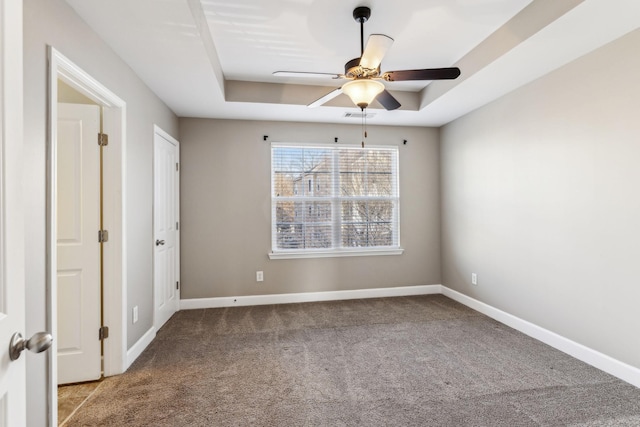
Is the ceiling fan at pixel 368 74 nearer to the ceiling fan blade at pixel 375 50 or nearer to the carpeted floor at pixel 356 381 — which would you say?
the ceiling fan blade at pixel 375 50

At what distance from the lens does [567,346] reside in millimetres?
2664

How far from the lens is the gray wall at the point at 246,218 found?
3949 millimetres

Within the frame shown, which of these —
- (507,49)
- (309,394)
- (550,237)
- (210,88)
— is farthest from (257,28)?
(550,237)

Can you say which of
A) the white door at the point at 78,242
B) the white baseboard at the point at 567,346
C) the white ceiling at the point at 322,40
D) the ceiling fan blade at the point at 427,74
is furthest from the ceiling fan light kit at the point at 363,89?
the white baseboard at the point at 567,346

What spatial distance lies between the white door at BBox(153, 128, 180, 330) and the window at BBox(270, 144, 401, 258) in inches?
46.6

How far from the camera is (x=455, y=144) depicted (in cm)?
415

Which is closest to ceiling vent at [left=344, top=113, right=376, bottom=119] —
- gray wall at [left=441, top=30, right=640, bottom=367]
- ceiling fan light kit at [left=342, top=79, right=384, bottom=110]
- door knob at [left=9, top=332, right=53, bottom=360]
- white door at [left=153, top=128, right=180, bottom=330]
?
gray wall at [left=441, top=30, right=640, bottom=367]

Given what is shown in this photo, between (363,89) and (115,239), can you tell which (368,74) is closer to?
(363,89)

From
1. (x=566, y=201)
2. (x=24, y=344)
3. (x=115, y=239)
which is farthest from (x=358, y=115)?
(x=24, y=344)

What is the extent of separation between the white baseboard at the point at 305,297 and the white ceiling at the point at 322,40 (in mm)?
2377

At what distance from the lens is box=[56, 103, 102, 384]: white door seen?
87.5 inches

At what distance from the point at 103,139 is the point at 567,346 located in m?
4.11

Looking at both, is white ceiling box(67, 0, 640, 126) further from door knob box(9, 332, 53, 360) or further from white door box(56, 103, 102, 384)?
door knob box(9, 332, 53, 360)

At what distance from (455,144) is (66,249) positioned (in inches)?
168
